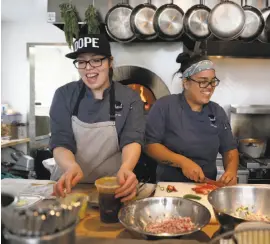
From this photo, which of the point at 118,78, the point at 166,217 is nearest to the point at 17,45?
the point at 118,78

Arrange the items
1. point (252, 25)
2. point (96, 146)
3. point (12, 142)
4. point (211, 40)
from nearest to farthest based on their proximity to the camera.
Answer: point (96, 146) → point (252, 25) → point (211, 40) → point (12, 142)

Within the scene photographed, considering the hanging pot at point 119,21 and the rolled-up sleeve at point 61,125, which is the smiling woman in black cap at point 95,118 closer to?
the rolled-up sleeve at point 61,125

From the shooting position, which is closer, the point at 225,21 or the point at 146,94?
the point at 225,21

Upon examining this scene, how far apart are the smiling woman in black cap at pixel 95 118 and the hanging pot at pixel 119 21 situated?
4.16ft

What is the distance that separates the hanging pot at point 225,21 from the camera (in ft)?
8.89

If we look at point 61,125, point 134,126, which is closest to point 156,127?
point 134,126

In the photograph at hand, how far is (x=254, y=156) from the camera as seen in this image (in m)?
3.12

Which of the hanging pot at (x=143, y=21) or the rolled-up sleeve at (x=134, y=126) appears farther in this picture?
the hanging pot at (x=143, y=21)

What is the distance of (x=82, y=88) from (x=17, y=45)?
12.9ft

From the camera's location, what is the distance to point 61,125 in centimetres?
168

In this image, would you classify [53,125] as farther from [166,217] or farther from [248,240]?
[248,240]

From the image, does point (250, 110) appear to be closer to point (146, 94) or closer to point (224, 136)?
point (146, 94)

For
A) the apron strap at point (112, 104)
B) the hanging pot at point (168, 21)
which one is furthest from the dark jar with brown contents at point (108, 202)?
the hanging pot at point (168, 21)

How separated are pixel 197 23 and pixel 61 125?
5.73 ft
